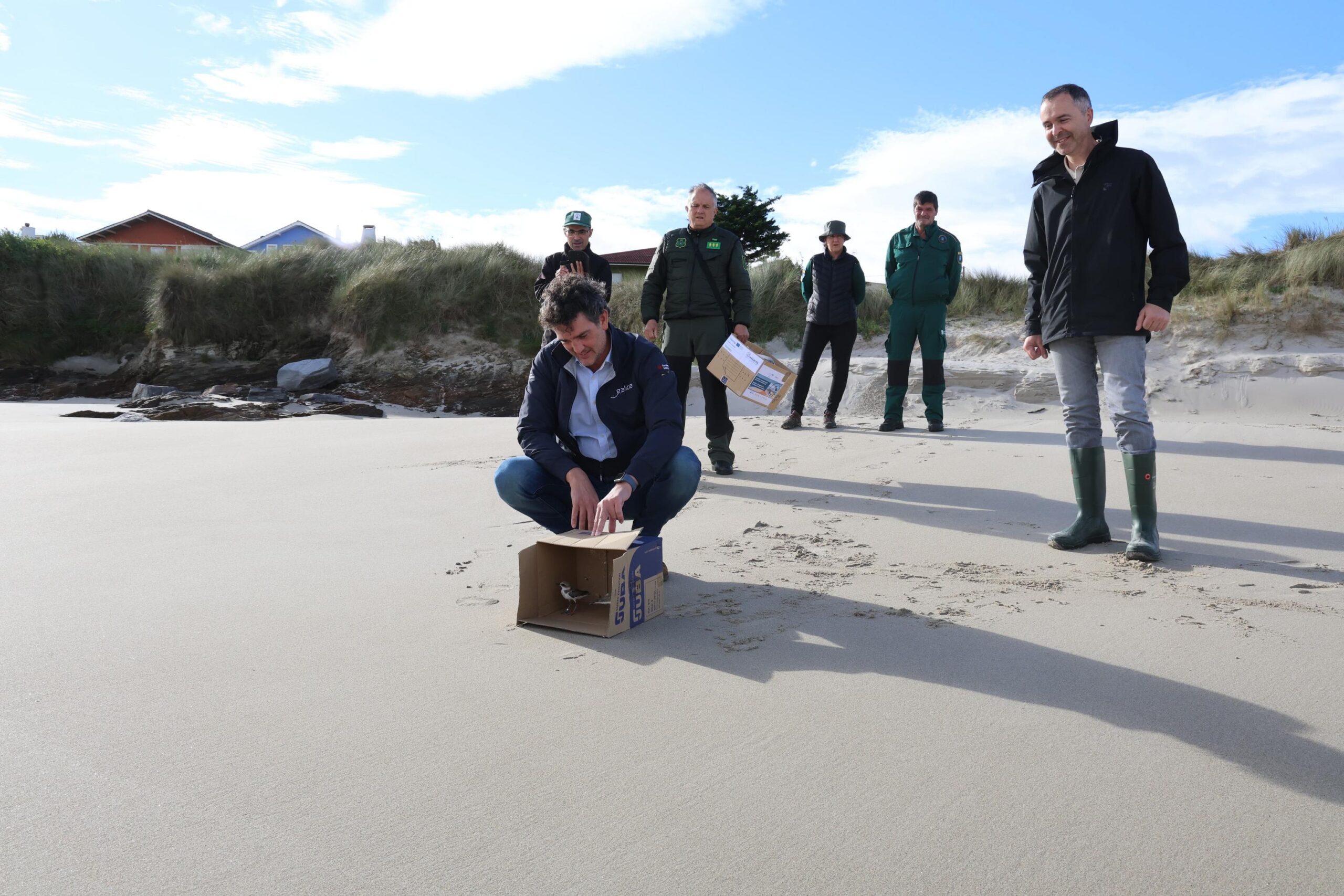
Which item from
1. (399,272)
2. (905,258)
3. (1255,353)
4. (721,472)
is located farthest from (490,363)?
(1255,353)

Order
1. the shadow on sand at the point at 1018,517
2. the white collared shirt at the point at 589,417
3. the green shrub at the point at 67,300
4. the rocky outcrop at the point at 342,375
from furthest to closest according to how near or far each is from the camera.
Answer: the green shrub at the point at 67,300 < the rocky outcrop at the point at 342,375 < the shadow on sand at the point at 1018,517 < the white collared shirt at the point at 589,417

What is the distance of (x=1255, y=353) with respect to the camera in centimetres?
812

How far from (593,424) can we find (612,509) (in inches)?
19.6

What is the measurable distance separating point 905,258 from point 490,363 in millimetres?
6970

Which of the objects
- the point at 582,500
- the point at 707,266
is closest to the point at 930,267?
the point at 707,266

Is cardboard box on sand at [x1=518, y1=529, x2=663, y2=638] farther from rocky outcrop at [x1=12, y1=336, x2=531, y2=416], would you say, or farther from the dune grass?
rocky outcrop at [x1=12, y1=336, x2=531, y2=416]

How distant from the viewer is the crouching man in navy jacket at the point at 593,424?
9.86 ft

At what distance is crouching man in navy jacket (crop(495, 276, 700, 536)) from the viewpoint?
3.00 meters

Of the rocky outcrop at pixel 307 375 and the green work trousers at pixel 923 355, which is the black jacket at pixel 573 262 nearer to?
the green work trousers at pixel 923 355

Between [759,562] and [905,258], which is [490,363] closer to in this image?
[905,258]

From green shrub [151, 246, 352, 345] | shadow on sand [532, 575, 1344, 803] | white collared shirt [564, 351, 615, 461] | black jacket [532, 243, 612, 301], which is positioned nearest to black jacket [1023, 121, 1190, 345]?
shadow on sand [532, 575, 1344, 803]

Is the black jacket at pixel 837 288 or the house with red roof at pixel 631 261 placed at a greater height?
the house with red roof at pixel 631 261

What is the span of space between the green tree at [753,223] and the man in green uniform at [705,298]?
3074cm

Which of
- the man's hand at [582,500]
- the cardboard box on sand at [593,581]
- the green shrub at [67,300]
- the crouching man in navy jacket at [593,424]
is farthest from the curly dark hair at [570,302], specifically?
the green shrub at [67,300]
